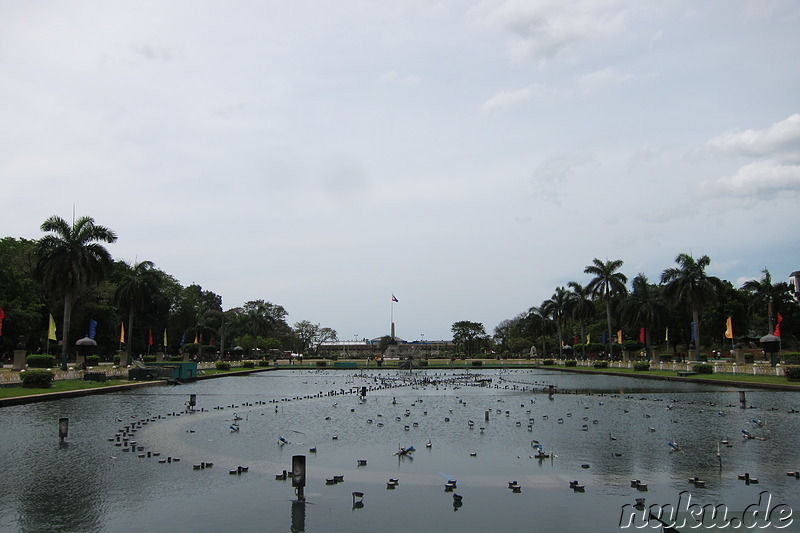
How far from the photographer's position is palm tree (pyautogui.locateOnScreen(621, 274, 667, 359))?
8706cm

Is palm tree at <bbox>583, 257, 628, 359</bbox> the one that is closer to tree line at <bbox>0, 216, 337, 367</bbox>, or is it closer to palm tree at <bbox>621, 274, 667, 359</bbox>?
palm tree at <bbox>621, 274, 667, 359</bbox>

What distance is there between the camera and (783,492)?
12.9 meters

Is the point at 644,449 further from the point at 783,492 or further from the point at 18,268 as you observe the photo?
the point at 18,268

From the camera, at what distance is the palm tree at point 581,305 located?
92.1 meters

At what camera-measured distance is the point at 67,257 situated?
5103cm

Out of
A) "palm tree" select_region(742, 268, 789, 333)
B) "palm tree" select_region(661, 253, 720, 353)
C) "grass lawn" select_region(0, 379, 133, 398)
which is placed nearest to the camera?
"grass lawn" select_region(0, 379, 133, 398)

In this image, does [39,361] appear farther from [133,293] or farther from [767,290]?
[767,290]

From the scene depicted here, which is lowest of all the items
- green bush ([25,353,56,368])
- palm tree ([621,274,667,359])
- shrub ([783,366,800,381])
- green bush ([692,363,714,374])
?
green bush ([692,363,714,374])

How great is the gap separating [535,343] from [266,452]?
121 meters

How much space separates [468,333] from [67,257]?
400 ft

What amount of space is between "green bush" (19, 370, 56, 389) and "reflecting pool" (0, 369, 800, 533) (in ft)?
17.0

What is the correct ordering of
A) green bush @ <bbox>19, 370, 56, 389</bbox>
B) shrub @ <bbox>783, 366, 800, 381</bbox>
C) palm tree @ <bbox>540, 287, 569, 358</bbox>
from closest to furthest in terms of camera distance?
green bush @ <bbox>19, 370, 56, 389</bbox>, shrub @ <bbox>783, 366, 800, 381</bbox>, palm tree @ <bbox>540, 287, 569, 358</bbox>

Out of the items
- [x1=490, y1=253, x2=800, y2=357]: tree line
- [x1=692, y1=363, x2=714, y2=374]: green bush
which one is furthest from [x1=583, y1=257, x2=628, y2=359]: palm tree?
[x1=692, y1=363, x2=714, y2=374]: green bush

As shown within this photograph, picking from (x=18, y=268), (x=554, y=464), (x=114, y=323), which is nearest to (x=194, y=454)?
(x=554, y=464)
